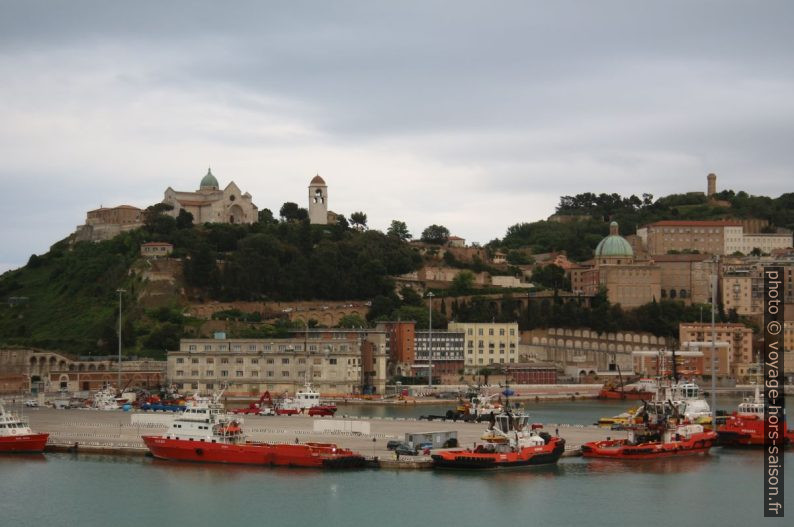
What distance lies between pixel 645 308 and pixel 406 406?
39060mm

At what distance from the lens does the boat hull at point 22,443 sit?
53375 millimetres

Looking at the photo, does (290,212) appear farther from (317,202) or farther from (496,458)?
(496,458)

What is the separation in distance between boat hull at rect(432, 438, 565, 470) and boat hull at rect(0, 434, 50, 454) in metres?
16.8

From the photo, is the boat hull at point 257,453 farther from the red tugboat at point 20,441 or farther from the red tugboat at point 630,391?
the red tugboat at point 630,391

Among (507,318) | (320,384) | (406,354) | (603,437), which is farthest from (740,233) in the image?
(603,437)

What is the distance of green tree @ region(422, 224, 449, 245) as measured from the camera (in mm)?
136250

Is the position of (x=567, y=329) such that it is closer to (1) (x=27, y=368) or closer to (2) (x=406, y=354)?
(2) (x=406, y=354)

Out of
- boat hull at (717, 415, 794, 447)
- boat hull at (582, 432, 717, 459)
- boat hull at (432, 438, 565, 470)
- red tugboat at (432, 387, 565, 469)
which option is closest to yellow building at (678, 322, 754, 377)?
boat hull at (717, 415, 794, 447)

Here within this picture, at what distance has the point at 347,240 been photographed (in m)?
121

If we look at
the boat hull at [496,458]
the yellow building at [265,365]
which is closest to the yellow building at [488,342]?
the yellow building at [265,365]

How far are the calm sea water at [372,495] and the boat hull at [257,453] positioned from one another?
564mm

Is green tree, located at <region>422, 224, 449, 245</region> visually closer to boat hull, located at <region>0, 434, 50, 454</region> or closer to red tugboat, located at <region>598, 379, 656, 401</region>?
red tugboat, located at <region>598, 379, 656, 401</region>

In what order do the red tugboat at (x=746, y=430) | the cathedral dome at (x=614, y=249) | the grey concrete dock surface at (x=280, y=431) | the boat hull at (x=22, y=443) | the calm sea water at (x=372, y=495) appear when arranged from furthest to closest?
the cathedral dome at (x=614, y=249) < the red tugboat at (x=746, y=430) < the grey concrete dock surface at (x=280, y=431) < the boat hull at (x=22, y=443) < the calm sea water at (x=372, y=495)

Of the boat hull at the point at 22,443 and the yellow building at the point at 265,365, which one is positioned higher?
the yellow building at the point at 265,365
